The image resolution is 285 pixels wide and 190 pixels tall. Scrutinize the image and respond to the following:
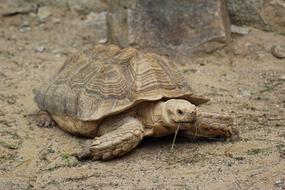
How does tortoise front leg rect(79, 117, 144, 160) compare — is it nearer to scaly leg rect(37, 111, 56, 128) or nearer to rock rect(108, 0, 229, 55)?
scaly leg rect(37, 111, 56, 128)

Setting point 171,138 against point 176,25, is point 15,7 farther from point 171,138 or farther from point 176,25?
point 171,138

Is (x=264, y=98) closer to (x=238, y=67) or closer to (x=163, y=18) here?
(x=238, y=67)

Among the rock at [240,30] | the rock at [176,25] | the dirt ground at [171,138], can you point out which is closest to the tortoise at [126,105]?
the dirt ground at [171,138]

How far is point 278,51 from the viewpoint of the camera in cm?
609

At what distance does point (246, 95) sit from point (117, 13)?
1641 millimetres

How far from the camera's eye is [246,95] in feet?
17.6

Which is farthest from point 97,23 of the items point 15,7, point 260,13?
point 260,13

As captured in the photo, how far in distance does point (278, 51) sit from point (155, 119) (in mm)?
2254

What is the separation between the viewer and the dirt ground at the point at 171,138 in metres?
3.76

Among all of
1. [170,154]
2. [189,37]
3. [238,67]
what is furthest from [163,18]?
[170,154]

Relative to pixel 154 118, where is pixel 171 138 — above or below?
below

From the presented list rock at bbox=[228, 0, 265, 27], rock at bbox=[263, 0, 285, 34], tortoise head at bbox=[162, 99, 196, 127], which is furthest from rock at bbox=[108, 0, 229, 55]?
tortoise head at bbox=[162, 99, 196, 127]

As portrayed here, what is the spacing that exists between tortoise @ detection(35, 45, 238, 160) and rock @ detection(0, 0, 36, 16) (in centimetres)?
289

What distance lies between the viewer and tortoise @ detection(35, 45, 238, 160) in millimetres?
4090
